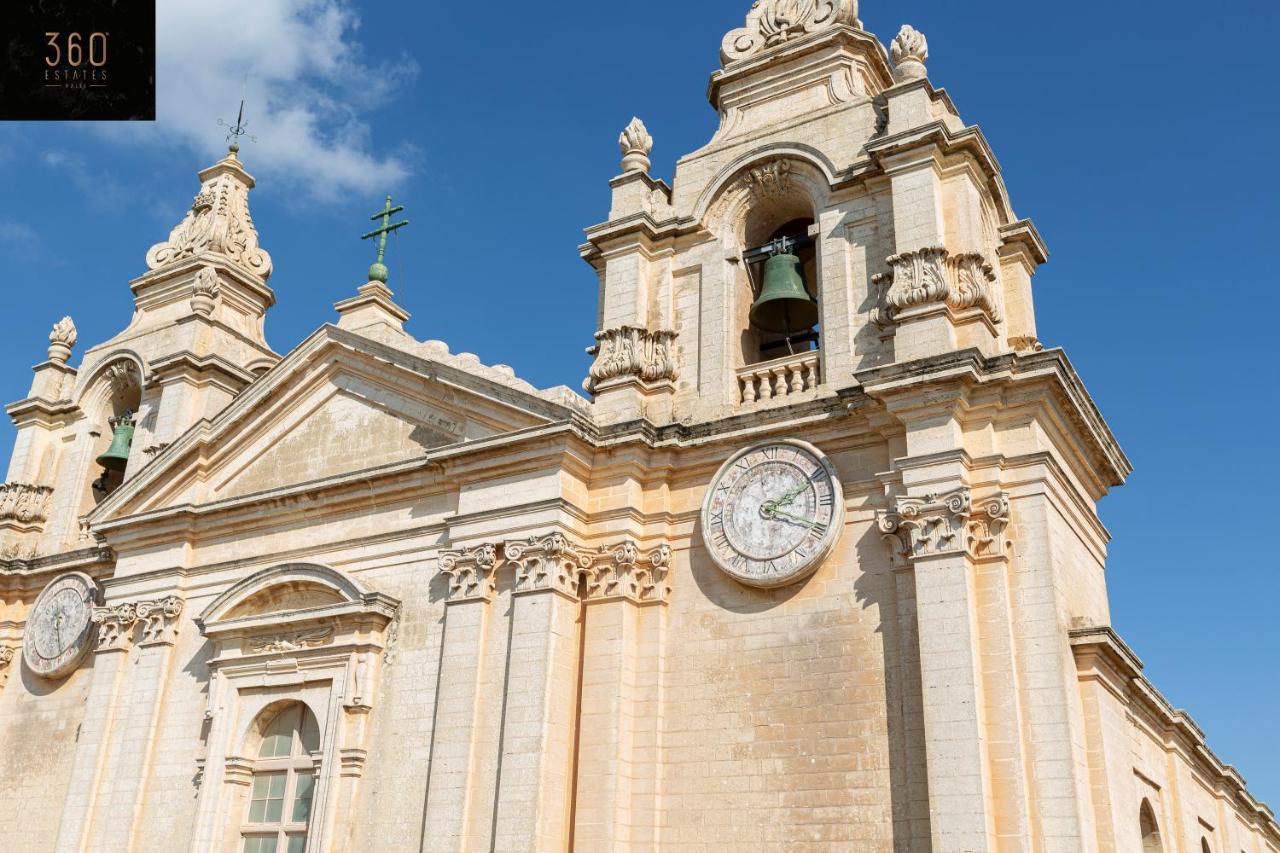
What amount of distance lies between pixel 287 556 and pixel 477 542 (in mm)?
3341

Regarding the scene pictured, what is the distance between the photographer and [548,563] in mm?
14250

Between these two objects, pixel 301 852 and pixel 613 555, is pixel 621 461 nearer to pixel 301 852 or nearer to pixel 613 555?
pixel 613 555

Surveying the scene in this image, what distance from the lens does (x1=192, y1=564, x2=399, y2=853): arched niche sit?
48.7ft

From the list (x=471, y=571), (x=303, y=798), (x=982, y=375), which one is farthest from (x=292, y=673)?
(x=982, y=375)

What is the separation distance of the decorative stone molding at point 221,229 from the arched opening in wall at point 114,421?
93.2 inches

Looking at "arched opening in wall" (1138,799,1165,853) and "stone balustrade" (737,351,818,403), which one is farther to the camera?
"stone balustrade" (737,351,818,403)

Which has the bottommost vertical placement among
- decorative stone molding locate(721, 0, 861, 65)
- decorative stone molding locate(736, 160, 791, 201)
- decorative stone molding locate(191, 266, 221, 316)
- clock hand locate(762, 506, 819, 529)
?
clock hand locate(762, 506, 819, 529)

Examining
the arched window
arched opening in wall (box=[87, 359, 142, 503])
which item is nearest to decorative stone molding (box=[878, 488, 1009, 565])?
the arched window

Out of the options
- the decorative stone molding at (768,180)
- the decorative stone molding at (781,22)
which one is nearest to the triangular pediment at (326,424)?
the decorative stone molding at (768,180)

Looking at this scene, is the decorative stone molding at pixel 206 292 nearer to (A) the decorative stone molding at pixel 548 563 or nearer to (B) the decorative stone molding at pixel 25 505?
(B) the decorative stone molding at pixel 25 505

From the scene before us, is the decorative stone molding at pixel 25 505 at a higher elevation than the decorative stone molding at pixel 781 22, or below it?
below

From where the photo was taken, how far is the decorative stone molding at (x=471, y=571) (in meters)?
14.6

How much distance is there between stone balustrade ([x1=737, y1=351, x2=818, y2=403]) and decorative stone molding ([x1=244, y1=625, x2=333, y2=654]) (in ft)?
19.4

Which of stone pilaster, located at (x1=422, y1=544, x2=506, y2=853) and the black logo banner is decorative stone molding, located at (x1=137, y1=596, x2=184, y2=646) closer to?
stone pilaster, located at (x1=422, y1=544, x2=506, y2=853)
